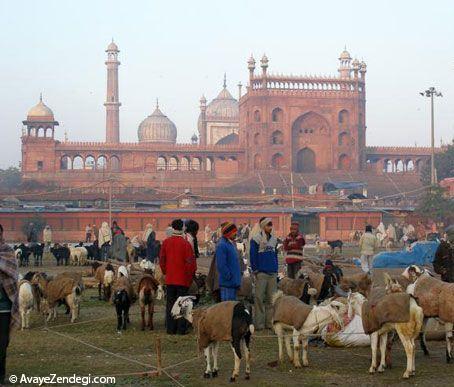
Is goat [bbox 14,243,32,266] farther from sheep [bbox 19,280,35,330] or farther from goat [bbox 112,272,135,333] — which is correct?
goat [bbox 112,272,135,333]

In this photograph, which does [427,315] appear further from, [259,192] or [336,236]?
[259,192]

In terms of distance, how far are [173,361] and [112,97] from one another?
73.0 meters

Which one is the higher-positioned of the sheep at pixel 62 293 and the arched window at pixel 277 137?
the arched window at pixel 277 137

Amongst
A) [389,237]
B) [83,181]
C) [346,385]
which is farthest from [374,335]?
[83,181]

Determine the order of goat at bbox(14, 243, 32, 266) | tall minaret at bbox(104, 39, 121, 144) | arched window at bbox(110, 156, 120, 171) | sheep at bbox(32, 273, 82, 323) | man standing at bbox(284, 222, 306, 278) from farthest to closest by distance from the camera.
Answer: tall minaret at bbox(104, 39, 121, 144)
arched window at bbox(110, 156, 120, 171)
goat at bbox(14, 243, 32, 266)
man standing at bbox(284, 222, 306, 278)
sheep at bbox(32, 273, 82, 323)

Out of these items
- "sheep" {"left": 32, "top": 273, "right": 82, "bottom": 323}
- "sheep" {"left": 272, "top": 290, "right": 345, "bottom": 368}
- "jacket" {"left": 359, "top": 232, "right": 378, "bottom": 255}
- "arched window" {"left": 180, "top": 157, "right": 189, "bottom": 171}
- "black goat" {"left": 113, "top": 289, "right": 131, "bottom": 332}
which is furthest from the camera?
"arched window" {"left": 180, "top": 157, "right": 189, "bottom": 171}

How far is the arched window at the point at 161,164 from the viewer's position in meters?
66.1

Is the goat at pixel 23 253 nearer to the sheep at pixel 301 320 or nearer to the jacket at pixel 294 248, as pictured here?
the jacket at pixel 294 248

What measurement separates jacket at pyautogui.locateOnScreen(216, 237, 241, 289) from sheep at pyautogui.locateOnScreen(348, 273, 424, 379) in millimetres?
1766

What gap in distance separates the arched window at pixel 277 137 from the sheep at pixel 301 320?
5453 centimetres

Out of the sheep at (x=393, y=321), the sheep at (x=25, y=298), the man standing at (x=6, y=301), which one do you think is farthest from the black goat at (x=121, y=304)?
the sheep at (x=393, y=321)

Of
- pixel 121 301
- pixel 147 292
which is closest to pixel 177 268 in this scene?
pixel 147 292

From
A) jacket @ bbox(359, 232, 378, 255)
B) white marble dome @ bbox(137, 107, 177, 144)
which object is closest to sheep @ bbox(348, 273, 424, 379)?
jacket @ bbox(359, 232, 378, 255)

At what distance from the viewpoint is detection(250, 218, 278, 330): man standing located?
10266 mm
